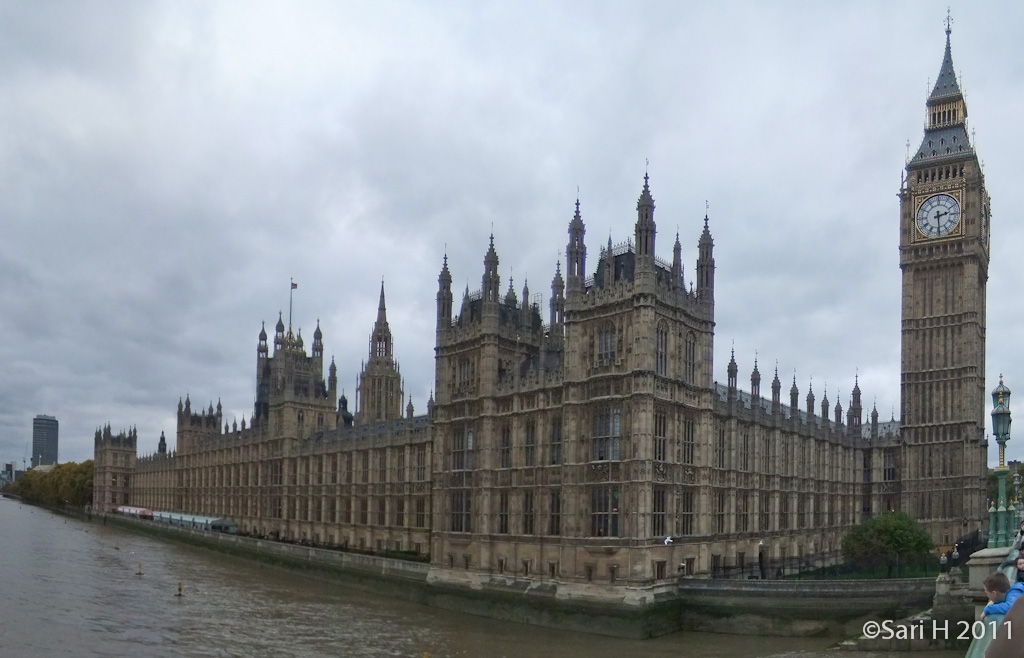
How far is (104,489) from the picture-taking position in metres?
191

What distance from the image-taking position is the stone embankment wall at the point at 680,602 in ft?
151

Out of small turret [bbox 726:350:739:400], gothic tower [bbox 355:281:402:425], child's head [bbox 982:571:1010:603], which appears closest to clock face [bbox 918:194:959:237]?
small turret [bbox 726:350:739:400]

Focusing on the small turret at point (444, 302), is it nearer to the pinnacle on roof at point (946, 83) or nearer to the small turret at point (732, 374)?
the small turret at point (732, 374)

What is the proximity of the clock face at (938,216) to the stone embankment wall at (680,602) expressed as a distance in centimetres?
5814

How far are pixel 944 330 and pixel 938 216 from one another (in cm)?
→ 1236

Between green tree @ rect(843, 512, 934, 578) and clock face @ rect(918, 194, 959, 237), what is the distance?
41.4m

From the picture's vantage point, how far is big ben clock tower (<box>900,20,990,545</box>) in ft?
291

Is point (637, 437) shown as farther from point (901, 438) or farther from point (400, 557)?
point (901, 438)

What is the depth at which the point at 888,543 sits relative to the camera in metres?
61.3

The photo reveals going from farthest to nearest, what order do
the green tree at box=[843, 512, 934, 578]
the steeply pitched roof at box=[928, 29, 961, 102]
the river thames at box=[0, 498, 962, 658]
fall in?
the steeply pitched roof at box=[928, 29, 961, 102], the green tree at box=[843, 512, 934, 578], the river thames at box=[0, 498, 962, 658]

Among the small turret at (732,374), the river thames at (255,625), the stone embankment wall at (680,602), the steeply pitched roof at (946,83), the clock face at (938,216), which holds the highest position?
the steeply pitched roof at (946,83)

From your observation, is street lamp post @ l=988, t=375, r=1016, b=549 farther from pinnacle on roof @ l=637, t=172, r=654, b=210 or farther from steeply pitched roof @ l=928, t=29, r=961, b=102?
steeply pitched roof @ l=928, t=29, r=961, b=102

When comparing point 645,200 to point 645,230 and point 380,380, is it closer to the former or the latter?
point 645,230

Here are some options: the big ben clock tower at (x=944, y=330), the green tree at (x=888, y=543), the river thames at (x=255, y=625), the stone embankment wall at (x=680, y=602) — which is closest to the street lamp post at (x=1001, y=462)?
the river thames at (x=255, y=625)
